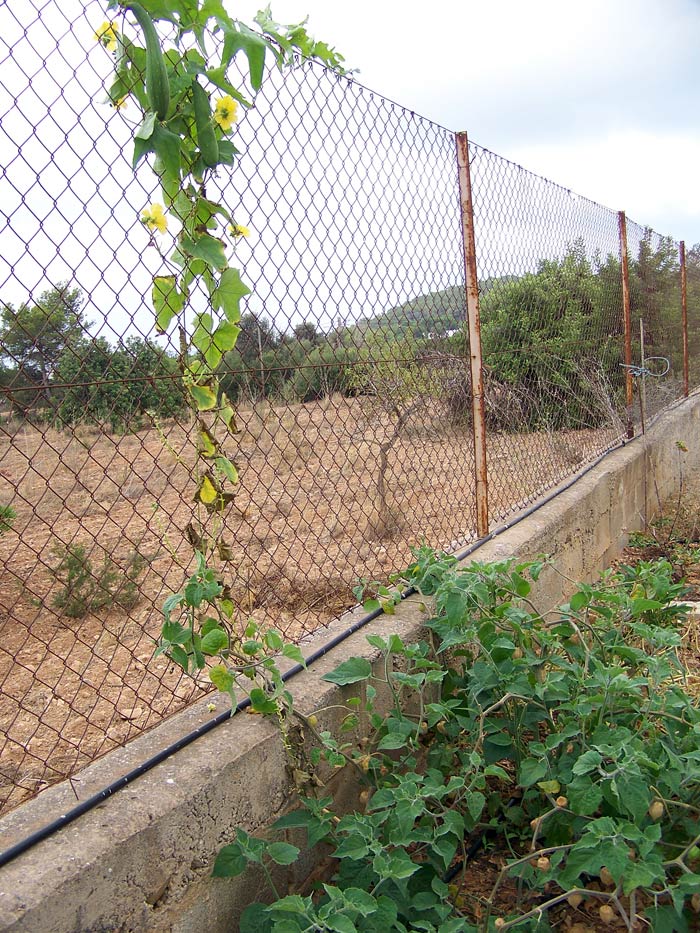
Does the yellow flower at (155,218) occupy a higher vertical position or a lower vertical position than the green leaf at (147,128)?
lower

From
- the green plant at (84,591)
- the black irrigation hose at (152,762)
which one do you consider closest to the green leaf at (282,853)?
the black irrigation hose at (152,762)

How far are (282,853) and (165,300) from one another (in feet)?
4.43

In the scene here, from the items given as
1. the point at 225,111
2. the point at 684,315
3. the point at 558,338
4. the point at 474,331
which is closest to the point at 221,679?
the point at 225,111

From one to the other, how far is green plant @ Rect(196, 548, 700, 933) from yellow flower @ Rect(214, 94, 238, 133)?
1515 millimetres

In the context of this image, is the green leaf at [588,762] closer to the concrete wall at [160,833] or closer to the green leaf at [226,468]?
the concrete wall at [160,833]

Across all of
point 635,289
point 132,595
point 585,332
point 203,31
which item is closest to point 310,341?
point 203,31

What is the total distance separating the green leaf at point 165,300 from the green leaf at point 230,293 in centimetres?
11

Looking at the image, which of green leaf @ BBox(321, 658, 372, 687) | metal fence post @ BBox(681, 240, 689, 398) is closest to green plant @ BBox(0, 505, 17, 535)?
green leaf @ BBox(321, 658, 372, 687)

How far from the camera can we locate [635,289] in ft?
25.6

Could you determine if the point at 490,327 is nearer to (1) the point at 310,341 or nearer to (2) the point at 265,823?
(1) the point at 310,341

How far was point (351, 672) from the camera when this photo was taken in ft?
7.65

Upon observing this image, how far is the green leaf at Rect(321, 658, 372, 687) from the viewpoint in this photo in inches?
91.4

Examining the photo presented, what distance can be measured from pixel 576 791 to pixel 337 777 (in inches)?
26.8

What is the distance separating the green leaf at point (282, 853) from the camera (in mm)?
1809
